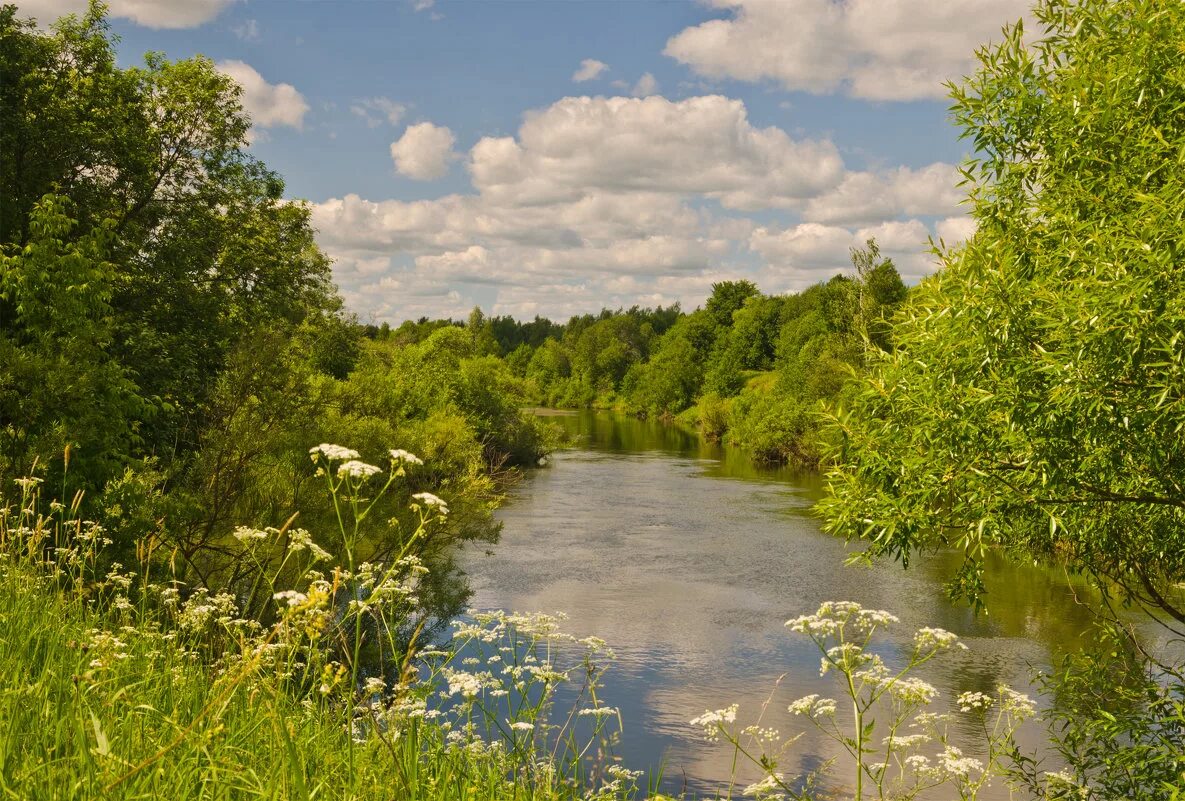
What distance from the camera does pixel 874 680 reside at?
19.9ft

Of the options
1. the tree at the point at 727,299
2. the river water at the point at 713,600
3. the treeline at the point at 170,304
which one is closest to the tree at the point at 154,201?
the treeline at the point at 170,304

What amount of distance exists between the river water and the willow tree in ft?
4.14

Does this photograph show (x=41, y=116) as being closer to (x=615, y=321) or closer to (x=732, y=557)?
(x=732, y=557)

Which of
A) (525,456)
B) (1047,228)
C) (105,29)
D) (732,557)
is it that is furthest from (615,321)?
(1047,228)

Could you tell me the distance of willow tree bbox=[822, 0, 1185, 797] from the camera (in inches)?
269

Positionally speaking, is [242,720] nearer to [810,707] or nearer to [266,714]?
[266,714]

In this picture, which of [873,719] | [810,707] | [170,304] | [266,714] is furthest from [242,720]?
[170,304]

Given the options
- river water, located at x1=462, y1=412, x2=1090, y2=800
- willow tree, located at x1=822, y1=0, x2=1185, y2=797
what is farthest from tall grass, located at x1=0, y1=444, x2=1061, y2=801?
river water, located at x1=462, y1=412, x2=1090, y2=800

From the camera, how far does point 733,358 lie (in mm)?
89438

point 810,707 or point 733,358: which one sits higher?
point 733,358

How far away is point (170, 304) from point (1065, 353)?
1730cm

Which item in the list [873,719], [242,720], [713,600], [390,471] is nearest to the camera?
[242,720]

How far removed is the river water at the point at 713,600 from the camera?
605 inches

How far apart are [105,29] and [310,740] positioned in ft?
65.7
